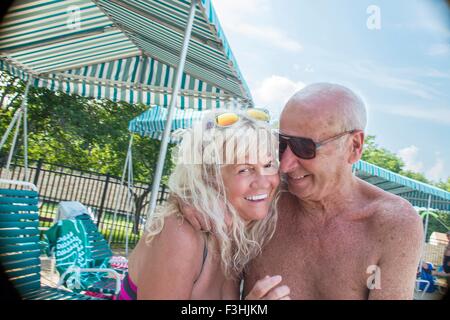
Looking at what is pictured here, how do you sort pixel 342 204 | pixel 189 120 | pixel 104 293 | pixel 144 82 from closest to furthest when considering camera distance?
pixel 342 204
pixel 104 293
pixel 144 82
pixel 189 120

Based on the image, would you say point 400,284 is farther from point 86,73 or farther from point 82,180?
point 82,180

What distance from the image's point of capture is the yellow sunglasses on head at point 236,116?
4.50 ft

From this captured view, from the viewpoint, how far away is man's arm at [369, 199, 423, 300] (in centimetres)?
120

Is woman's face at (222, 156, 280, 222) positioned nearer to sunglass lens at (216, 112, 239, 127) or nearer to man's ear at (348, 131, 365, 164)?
sunglass lens at (216, 112, 239, 127)

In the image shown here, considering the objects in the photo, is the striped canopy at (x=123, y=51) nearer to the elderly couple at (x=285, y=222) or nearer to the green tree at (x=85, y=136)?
the elderly couple at (x=285, y=222)

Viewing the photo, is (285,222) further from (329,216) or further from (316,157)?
(316,157)

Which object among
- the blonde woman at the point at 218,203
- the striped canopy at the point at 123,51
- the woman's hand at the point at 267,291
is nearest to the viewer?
the woman's hand at the point at 267,291

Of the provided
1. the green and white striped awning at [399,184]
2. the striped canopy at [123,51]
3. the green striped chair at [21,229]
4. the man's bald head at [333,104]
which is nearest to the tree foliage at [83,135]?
the striped canopy at [123,51]

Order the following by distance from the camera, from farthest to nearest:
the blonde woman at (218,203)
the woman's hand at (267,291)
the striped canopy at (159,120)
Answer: the striped canopy at (159,120) → the blonde woman at (218,203) → the woman's hand at (267,291)

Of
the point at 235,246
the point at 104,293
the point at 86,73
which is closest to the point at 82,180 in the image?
the point at 86,73

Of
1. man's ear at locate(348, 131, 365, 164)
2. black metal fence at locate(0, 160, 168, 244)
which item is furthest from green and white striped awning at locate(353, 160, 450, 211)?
black metal fence at locate(0, 160, 168, 244)

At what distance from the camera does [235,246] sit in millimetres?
1411

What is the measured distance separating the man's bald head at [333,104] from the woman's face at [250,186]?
0.24 m

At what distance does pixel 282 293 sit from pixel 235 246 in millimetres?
292
